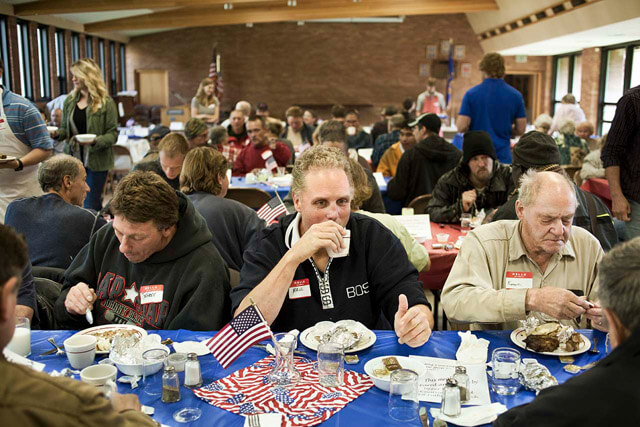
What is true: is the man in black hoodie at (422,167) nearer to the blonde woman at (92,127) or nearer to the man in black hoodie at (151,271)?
the blonde woman at (92,127)

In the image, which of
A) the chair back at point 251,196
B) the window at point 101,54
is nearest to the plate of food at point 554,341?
the chair back at point 251,196

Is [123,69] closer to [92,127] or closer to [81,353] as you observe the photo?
[92,127]

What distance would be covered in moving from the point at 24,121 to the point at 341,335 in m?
3.68

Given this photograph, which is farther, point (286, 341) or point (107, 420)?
point (286, 341)

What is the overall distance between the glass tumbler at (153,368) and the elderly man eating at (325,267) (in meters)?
0.41

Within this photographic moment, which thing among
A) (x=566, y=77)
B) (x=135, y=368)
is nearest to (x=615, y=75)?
(x=566, y=77)

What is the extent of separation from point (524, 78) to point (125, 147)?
12971 mm

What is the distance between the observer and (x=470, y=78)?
64.4 ft

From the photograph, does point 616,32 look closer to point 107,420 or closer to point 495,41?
point 495,41

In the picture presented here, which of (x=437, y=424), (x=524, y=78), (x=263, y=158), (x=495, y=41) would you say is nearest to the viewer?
(x=437, y=424)

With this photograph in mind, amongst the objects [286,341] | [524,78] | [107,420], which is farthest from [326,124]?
[524,78]

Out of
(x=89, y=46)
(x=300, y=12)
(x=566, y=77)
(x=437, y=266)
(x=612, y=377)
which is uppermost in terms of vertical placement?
(x=300, y=12)

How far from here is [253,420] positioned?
69.0 inches

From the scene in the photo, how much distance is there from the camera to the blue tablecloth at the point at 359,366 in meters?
1.79
